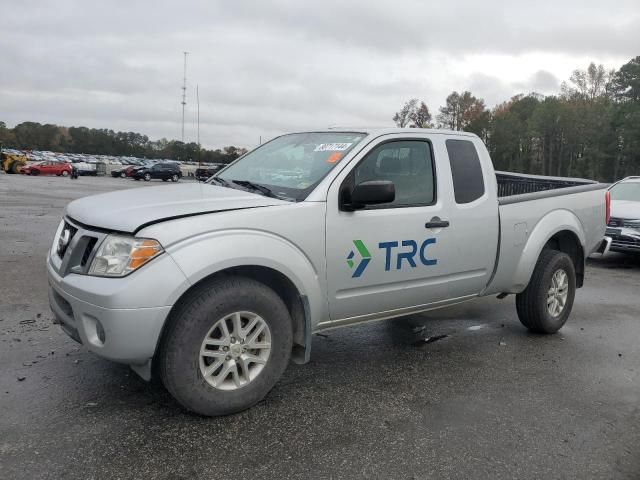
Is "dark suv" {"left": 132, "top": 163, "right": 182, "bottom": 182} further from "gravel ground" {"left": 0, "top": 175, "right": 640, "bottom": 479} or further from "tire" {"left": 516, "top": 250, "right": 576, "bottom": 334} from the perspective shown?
"tire" {"left": 516, "top": 250, "right": 576, "bottom": 334}

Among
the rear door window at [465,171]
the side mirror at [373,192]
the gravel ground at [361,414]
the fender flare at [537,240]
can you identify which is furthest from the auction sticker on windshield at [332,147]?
the fender flare at [537,240]

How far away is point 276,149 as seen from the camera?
15.0ft

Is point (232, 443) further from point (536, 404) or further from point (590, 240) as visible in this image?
point (590, 240)

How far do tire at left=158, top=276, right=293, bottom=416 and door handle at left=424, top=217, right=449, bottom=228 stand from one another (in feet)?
4.39

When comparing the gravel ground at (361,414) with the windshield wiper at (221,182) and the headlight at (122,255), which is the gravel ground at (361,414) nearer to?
the headlight at (122,255)

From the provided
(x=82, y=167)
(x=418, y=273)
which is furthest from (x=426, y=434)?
(x=82, y=167)

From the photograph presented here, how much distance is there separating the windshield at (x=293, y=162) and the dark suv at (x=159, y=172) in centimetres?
4543

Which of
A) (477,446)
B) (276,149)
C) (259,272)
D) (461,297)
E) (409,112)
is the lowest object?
(477,446)

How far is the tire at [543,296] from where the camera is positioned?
5.13m

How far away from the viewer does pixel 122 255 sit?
301 cm

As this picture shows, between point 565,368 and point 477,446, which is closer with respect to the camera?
point 477,446

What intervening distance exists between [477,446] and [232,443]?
4.54 feet

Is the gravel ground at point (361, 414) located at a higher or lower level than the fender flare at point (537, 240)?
lower

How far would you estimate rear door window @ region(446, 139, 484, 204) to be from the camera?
441 cm
